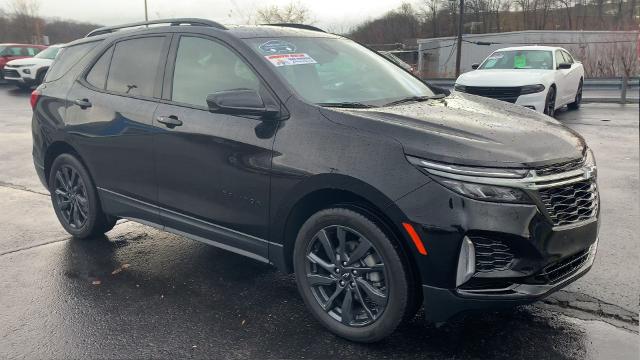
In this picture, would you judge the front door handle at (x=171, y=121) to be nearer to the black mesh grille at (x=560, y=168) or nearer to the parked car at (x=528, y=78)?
the black mesh grille at (x=560, y=168)

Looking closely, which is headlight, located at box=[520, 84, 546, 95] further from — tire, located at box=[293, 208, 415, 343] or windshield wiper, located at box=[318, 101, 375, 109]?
tire, located at box=[293, 208, 415, 343]

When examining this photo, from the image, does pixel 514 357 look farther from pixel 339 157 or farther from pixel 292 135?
pixel 292 135

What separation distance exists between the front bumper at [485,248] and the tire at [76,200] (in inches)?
120

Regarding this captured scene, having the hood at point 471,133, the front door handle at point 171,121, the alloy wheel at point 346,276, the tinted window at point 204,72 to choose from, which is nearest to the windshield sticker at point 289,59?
the tinted window at point 204,72

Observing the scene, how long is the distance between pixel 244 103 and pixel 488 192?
1.49m

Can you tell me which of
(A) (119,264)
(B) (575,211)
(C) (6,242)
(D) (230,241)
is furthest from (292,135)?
(C) (6,242)

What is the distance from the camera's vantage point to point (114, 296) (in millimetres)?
3760

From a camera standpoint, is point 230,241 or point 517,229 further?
point 230,241

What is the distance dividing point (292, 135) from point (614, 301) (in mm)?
2337

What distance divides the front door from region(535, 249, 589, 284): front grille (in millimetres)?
1578

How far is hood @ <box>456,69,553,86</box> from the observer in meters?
11.0

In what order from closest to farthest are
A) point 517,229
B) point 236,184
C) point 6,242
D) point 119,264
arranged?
point 517,229 → point 236,184 → point 119,264 → point 6,242

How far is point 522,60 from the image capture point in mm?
12336

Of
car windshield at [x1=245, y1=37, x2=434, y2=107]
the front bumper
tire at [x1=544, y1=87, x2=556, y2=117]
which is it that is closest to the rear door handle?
car windshield at [x1=245, y1=37, x2=434, y2=107]
